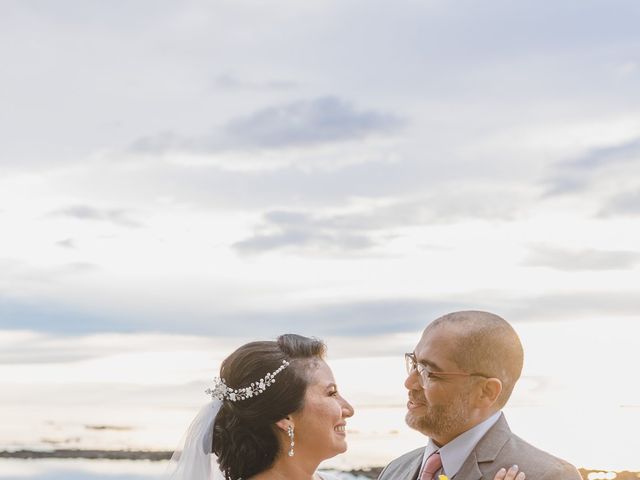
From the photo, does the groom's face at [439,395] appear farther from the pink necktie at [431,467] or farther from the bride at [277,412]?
the bride at [277,412]

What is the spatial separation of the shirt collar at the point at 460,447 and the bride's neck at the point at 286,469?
960 millimetres

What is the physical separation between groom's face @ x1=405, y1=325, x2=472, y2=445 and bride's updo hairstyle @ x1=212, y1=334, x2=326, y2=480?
856 millimetres

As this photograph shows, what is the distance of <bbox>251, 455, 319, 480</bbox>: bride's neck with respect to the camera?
687 cm

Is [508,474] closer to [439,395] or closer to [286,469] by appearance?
[439,395]

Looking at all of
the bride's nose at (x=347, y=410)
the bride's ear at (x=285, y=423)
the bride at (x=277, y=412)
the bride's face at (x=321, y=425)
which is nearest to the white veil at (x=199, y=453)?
the bride at (x=277, y=412)

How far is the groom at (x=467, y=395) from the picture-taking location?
20.7 ft

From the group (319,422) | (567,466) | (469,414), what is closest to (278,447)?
(319,422)

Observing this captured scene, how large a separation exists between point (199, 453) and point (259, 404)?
0.86 metres

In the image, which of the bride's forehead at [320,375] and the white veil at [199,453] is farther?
the white veil at [199,453]

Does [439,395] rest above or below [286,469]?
above

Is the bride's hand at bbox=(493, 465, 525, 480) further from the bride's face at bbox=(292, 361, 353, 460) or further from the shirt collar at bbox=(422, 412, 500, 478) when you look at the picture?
the bride's face at bbox=(292, 361, 353, 460)

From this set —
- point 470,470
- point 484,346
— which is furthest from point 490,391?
point 470,470

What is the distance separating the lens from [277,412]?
6.91 metres

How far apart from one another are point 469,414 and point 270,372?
1397 millimetres
